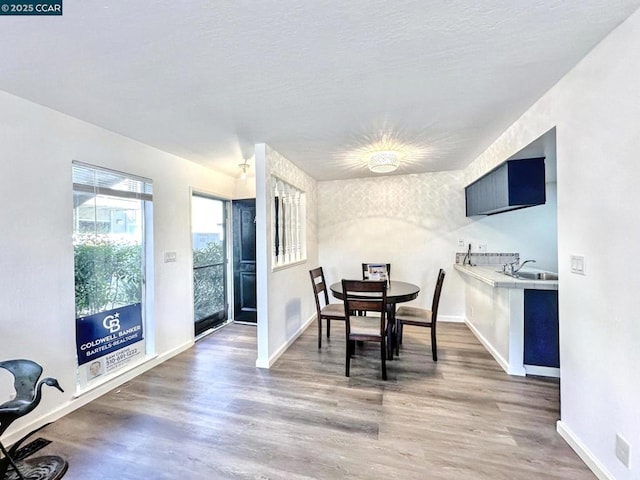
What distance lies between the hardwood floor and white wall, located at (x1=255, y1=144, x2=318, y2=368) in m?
0.34

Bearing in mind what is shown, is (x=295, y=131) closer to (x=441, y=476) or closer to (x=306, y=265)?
(x=306, y=265)

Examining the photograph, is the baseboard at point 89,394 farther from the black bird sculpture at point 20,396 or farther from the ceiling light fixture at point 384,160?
the ceiling light fixture at point 384,160

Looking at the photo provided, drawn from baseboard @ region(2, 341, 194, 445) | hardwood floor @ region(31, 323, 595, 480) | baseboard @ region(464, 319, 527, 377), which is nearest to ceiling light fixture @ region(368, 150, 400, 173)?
hardwood floor @ region(31, 323, 595, 480)

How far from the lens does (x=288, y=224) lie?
13.3 feet

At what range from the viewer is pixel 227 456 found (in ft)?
5.91

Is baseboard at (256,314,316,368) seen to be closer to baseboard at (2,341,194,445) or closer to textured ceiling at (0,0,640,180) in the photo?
baseboard at (2,341,194,445)

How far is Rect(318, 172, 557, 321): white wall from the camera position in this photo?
13.5 ft

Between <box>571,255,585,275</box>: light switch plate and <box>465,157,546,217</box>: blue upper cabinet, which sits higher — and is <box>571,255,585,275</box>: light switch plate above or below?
below

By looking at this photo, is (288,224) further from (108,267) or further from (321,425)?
(321,425)

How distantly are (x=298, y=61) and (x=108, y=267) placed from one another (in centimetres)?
260

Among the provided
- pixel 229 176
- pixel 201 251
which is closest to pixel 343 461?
pixel 201 251

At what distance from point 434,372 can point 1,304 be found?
3562 mm

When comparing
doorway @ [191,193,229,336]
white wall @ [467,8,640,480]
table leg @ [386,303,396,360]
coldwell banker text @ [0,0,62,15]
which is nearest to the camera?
coldwell banker text @ [0,0,62,15]

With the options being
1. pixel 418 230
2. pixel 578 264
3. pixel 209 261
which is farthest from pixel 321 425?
pixel 418 230
